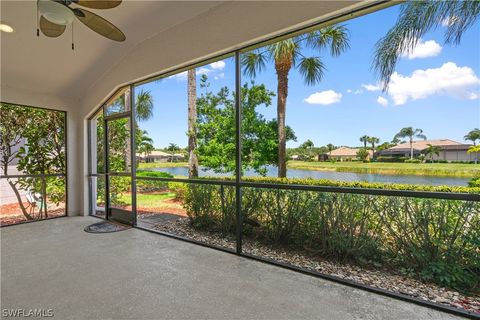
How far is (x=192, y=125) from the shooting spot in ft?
20.3

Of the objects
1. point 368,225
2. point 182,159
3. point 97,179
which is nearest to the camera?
point 368,225

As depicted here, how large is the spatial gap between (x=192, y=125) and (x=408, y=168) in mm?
4706

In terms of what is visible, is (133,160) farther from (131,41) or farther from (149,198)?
(131,41)

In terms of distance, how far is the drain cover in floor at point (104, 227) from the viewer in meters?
4.38

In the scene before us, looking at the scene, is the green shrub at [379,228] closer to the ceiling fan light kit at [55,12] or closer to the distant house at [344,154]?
the distant house at [344,154]

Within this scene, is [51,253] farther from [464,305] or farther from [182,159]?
[464,305]

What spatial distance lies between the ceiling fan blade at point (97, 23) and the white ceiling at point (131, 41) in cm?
98

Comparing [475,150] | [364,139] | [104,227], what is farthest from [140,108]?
[475,150]

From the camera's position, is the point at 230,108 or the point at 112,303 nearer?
the point at 112,303

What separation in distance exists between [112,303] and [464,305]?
9.92 feet

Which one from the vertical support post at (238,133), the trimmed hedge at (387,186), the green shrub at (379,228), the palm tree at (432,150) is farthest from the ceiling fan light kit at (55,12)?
the palm tree at (432,150)

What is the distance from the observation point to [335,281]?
2523mm

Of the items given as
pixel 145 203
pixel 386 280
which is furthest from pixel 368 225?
pixel 145 203

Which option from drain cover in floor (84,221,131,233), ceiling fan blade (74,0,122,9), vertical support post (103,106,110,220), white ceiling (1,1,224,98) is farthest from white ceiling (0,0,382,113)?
drain cover in floor (84,221,131,233)
